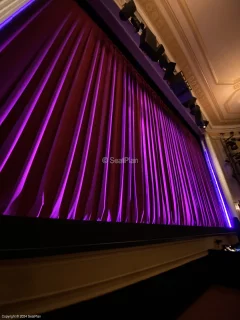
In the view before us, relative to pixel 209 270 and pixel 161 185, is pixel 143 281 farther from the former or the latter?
pixel 209 270

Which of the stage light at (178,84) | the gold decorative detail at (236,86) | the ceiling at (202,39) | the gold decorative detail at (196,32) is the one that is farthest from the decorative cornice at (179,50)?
the stage light at (178,84)

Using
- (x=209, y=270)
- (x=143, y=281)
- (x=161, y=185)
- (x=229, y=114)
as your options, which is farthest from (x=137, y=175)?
(x=229, y=114)

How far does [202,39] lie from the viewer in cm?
332

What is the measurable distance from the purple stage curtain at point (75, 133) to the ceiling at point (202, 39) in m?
1.38

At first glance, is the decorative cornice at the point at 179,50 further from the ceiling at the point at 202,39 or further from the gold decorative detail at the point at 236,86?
the gold decorative detail at the point at 236,86

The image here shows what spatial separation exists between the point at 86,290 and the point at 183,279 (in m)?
1.12

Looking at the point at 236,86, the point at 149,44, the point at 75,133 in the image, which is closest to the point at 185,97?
the point at 149,44

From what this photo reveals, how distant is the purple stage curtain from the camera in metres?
0.84

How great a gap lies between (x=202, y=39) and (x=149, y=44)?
5.03 ft

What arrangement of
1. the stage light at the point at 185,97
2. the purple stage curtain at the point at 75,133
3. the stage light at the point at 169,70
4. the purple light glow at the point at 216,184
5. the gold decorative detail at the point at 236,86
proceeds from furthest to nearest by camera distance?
the gold decorative detail at the point at 236,86, the purple light glow at the point at 216,184, the stage light at the point at 185,97, the stage light at the point at 169,70, the purple stage curtain at the point at 75,133

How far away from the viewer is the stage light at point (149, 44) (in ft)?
8.16

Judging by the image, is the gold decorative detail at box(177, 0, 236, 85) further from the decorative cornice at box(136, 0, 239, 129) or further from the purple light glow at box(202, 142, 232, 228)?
the purple light glow at box(202, 142, 232, 228)

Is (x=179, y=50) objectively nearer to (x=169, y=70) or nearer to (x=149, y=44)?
(x=169, y=70)

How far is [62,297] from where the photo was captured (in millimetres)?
667
